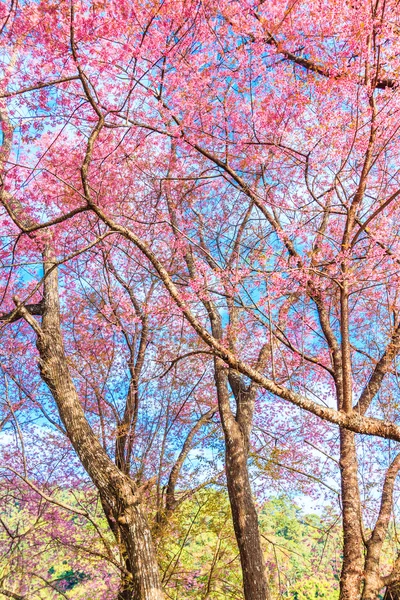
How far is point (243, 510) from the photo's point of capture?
5.27m

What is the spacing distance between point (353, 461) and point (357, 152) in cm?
370

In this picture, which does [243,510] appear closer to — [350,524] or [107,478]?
[350,524]

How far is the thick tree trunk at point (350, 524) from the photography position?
4.37 m

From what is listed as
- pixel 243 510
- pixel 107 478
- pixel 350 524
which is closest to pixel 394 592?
pixel 350 524

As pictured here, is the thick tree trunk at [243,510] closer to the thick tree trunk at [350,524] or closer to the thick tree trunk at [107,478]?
the thick tree trunk at [350,524]

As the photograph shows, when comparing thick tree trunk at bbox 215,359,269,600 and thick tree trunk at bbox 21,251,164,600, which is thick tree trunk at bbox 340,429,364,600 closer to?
thick tree trunk at bbox 215,359,269,600

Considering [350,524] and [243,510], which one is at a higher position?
[243,510]

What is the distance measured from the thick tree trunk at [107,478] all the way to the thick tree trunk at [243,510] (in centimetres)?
131

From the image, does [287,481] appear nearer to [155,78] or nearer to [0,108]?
[155,78]

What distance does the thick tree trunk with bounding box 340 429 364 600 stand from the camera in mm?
4367

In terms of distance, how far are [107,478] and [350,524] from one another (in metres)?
2.52

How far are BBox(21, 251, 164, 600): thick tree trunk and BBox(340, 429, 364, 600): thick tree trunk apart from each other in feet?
6.16

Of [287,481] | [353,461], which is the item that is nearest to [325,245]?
[353,461]

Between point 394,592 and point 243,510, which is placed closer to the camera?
point 394,592
